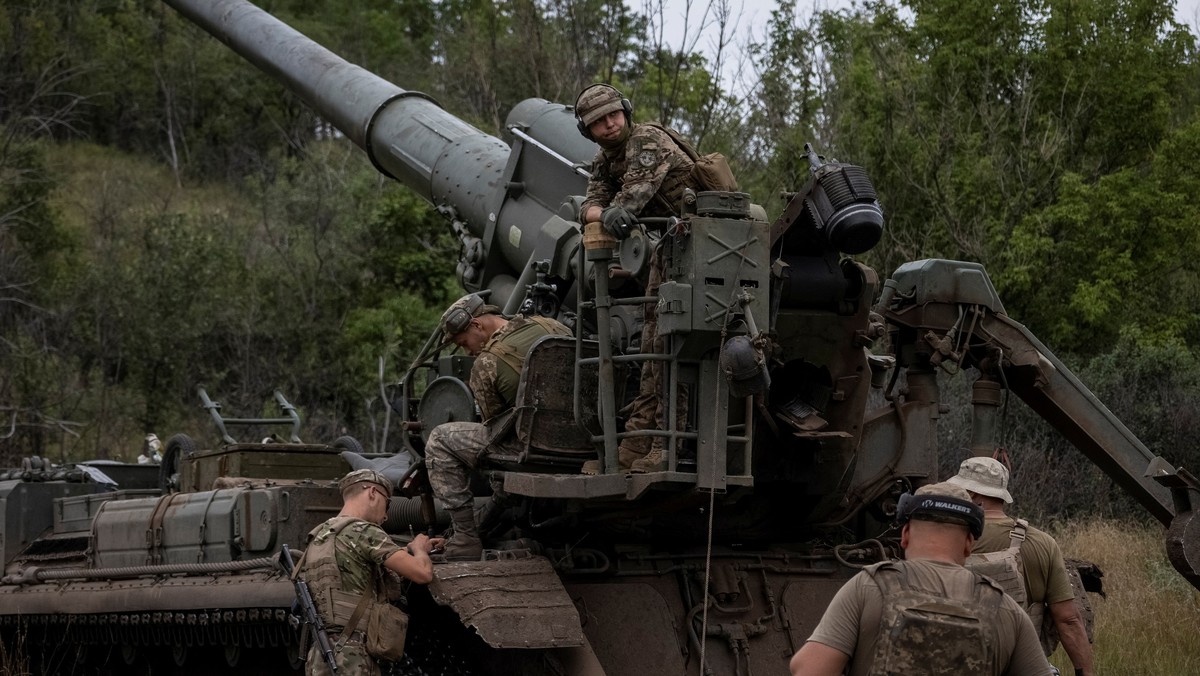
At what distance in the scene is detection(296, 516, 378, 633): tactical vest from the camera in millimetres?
7273

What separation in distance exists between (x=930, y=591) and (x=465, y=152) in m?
6.51

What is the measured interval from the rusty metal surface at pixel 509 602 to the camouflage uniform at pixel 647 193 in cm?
72

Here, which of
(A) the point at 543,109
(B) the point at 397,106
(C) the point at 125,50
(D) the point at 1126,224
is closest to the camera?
(A) the point at 543,109

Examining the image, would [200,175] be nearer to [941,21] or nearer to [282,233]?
A: [282,233]

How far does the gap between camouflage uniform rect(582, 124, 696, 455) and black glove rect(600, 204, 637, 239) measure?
0.48 ft

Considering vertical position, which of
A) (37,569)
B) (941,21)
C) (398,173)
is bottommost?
(37,569)

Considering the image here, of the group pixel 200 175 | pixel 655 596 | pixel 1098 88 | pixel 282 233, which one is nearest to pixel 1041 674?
pixel 655 596

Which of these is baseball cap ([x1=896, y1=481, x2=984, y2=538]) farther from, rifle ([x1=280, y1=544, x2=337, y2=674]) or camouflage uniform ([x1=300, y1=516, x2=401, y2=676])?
rifle ([x1=280, y1=544, x2=337, y2=674])

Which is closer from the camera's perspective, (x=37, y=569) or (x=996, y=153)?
(x=37, y=569)

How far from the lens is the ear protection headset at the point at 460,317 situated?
8.27 m

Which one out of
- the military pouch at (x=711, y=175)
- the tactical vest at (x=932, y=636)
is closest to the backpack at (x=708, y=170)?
the military pouch at (x=711, y=175)

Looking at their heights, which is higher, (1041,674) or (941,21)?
(941,21)

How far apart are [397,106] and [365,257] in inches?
534

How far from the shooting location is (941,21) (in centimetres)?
2172
